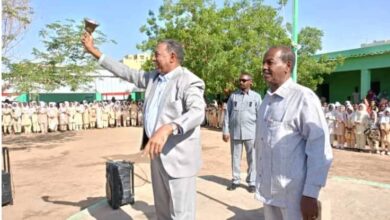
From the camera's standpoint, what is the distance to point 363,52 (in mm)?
20203

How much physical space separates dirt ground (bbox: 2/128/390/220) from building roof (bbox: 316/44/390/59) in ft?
29.7

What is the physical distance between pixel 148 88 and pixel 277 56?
1.22 m

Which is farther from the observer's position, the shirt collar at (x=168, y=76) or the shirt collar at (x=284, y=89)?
the shirt collar at (x=168, y=76)

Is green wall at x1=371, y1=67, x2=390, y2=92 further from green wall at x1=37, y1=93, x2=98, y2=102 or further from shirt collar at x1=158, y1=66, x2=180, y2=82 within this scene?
green wall at x1=37, y1=93, x2=98, y2=102

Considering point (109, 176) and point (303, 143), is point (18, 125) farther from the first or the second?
point (303, 143)

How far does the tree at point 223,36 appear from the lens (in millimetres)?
17922

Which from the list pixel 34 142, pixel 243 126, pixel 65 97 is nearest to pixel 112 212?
pixel 243 126

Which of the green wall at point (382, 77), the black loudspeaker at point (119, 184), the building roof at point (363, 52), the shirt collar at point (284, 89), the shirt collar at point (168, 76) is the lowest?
the black loudspeaker at point (119, 184)

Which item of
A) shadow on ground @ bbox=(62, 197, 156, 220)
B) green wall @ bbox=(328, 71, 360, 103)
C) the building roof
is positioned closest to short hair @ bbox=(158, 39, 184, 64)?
shadow on ground @ bbox=(62, 197, 156, 220)

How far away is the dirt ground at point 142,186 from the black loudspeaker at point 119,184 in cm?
14

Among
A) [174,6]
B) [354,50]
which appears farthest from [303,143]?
[354,50]

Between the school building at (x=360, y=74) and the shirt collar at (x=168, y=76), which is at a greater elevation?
the school building at (x=360, y=74)

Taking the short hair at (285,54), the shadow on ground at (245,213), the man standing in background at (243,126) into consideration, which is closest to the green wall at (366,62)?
the man standing in background at (243,126)

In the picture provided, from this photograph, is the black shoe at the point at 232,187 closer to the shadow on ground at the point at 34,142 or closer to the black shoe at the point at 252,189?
the black shoe at the point at 252,189
